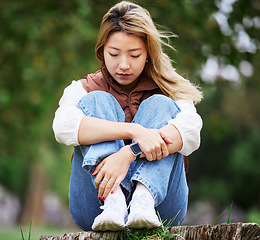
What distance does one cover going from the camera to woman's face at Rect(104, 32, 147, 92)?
265 centimetres

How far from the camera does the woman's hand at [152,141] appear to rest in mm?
2387

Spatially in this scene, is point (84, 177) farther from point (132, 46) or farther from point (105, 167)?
point (132, 46)

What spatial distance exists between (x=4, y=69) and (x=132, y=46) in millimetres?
6437

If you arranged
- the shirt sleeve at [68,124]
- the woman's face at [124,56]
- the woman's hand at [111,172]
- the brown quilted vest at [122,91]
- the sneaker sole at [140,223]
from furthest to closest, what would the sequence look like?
the brown quilted vest at [122,91], the woman's face at [124,56], the shirt sleeve at [68,124], the woman's hand at [111,172], the sneaker sole at [140,223]

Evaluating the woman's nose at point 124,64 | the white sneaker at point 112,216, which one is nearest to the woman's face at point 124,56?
the woman's nose at point 124,64

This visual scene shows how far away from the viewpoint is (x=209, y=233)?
2.27m

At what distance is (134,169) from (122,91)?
0.55 m

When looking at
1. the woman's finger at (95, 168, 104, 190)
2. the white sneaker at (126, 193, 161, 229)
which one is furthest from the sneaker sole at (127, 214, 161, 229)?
the woman's finger at (95, 168, 104, 190)

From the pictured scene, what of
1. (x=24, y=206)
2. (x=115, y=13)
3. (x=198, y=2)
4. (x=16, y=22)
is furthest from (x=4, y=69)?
(x=24, y=206)

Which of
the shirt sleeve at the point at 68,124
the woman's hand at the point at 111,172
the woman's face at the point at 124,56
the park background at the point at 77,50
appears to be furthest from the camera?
the park background at the point at 77,50

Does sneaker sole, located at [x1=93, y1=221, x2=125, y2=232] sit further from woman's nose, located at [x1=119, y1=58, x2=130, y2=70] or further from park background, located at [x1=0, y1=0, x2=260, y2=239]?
park background, located at [x1=0, y1=0, x2=260, y2=239]

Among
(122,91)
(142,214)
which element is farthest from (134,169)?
(122,91)

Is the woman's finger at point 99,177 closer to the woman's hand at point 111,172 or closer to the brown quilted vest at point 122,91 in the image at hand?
the woman's hand at point 111,172

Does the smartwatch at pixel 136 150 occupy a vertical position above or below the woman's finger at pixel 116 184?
above
